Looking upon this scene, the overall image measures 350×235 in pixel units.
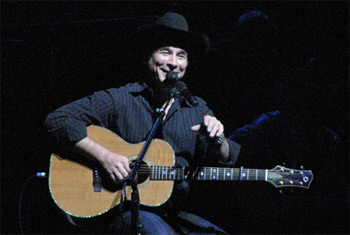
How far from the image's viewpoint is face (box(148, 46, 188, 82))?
301 centimetres

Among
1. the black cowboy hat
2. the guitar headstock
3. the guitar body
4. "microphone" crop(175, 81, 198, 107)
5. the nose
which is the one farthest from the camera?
the black cowboy hat

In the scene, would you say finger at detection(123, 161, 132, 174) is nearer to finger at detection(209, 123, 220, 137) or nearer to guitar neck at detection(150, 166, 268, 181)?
guitar neck at detection(150, 166, 268, 181)

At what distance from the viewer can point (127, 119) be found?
9.66 ft

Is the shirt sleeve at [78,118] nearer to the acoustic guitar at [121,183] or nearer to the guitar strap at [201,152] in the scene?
the acoustic guitar at [121,183]

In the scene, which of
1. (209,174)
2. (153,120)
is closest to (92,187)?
(153,120)

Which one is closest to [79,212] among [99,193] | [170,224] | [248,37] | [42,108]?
[99,193]

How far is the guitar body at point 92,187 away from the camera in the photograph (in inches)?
106

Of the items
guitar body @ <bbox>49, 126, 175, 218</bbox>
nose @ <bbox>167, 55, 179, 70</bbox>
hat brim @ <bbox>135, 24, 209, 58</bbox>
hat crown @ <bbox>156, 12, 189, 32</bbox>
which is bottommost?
guitar body @ <bbox>49, 126, 175, 218</bbox>

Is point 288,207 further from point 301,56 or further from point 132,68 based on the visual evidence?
point 132,68

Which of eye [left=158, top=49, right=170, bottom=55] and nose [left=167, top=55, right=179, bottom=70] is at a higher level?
eye [left=158, top=49, right=170, bottom=55]

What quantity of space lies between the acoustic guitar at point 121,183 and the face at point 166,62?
59cm

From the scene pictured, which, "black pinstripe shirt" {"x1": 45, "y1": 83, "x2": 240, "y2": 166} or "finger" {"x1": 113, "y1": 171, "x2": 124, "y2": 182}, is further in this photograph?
"black pinstripe shirt" {"x1": 45, "y1": 83, "x2": 240, "y2": 166}

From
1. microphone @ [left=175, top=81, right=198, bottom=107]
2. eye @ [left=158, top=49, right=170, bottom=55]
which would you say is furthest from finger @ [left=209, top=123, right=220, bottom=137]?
eye @ [left=158, top=49, right=170, bottom=55]

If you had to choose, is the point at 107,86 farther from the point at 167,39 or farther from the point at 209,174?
the point at 209,174
